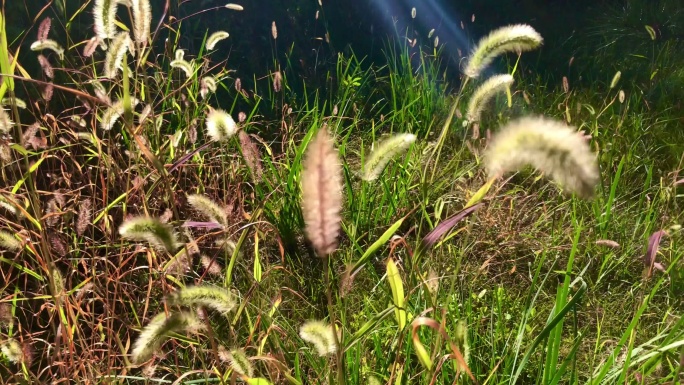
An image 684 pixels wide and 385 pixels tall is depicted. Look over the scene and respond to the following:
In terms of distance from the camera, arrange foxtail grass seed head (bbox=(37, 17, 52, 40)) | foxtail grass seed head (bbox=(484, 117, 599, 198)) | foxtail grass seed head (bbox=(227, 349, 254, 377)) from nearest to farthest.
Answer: foxtail grass seed head (bbox=(484, 117, 599, 198)) → foxtail grass seed head (bbox=(227, 349, 254, 377)) → foxtail grass seed head (bbox=(37, 17, 52, 40))

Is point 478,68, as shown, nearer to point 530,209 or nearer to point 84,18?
point 530,209

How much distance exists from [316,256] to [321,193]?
1.24 metres

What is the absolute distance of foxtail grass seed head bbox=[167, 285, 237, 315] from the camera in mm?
887

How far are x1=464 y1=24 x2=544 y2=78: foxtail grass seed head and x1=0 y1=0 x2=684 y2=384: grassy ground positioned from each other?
258mm

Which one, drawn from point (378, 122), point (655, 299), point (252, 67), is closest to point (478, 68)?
point (655, 299)

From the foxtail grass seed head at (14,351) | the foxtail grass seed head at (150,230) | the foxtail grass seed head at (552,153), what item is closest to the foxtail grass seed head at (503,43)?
the foxtail grass seed head at (552,153)

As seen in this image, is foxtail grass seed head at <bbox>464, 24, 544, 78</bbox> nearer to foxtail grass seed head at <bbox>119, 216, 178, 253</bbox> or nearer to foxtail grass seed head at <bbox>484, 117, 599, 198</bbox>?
foxtail grass seed head at <bbox>484, 117, 599, 198</bbox>

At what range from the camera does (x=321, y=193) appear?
0.71 m

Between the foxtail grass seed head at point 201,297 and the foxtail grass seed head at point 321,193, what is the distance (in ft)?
0.86

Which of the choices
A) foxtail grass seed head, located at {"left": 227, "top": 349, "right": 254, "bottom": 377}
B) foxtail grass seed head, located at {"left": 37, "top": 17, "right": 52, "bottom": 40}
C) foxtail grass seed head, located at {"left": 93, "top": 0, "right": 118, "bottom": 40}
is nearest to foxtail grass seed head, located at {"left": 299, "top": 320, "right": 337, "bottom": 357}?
foxtail grass seed head, located at {"left": 227, "top": 349, "right": 254, "bottom": 377}

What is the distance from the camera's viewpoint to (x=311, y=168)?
2.32 feet

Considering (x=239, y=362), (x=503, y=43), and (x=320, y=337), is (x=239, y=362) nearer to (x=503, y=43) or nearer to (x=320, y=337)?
(x=320, y=337)

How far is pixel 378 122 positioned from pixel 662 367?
5.17ft

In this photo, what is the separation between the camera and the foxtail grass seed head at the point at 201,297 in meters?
0.89
